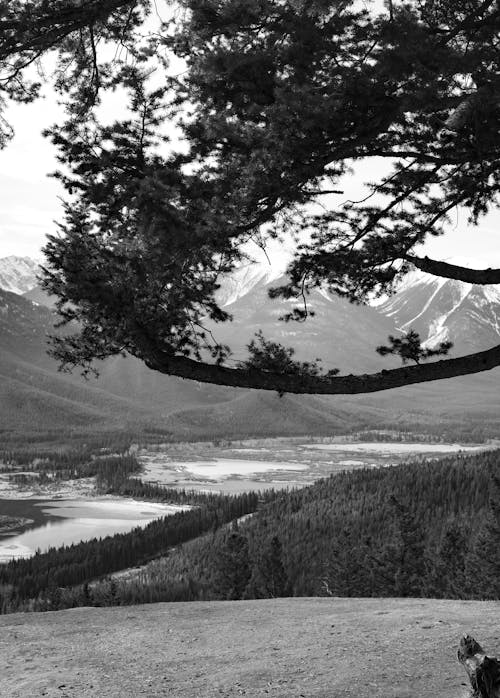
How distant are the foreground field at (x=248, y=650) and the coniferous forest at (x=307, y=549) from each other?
35.6 m

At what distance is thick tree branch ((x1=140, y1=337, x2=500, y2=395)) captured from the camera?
10.3 metres

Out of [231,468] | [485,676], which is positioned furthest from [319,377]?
[231,468]

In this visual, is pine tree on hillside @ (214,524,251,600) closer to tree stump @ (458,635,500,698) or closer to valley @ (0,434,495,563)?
valley @ (0,434,495,563)

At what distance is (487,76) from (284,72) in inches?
109

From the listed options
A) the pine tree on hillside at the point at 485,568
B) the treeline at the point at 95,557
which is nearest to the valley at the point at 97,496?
the treeline at the point at 95,557

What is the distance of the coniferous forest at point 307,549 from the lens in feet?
170

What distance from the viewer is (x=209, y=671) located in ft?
29.1

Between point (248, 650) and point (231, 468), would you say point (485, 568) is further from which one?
point (231, 468)

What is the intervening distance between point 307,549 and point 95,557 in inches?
981

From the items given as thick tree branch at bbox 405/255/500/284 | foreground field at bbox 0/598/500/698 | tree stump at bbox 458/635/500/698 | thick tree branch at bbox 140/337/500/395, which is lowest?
foreground field at bbox 0/598/500/698

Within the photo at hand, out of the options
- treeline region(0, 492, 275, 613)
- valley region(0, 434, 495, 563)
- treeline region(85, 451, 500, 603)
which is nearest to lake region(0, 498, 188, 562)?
valley region(0, 434, 495, 563)

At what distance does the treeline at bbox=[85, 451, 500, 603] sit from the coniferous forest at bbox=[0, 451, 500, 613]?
150 millimetres

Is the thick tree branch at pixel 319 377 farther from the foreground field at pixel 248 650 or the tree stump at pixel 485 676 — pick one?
the tree stump at pixel 485 676

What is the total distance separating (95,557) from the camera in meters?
79.7
